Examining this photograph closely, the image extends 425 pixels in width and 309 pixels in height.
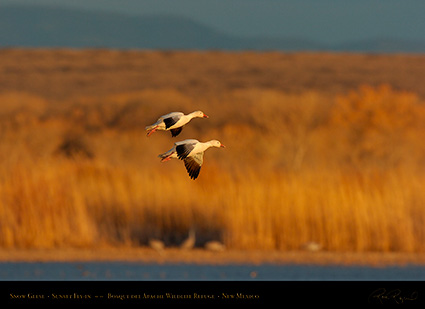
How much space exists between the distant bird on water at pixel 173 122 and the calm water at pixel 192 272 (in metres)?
12.0

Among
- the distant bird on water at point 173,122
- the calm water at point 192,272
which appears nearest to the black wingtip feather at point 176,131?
the distant bird on water at point 173,122

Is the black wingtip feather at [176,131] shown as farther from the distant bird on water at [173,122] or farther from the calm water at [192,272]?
the calm water at [192,272]

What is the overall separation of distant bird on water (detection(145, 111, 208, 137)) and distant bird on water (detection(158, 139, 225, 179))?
0.24ft

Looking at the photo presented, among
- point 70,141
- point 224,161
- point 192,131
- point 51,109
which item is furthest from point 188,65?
point 224,161

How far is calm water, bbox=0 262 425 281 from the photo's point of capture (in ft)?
55.9

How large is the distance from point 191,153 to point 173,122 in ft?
0.54

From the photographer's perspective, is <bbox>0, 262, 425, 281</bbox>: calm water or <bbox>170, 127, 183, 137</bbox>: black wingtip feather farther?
<bbox>0, 262, 425, 281</bbox>: calm water

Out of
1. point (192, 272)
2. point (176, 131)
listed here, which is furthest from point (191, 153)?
point (192, 272)

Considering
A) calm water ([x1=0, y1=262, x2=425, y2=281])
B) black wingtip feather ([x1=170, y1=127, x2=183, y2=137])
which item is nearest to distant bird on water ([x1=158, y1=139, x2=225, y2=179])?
black wingtip feather ([x1=170, y1=127, x2=183, y2=137])

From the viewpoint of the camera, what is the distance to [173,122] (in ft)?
15.8

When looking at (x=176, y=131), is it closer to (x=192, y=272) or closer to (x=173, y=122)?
(x=173, y=122)

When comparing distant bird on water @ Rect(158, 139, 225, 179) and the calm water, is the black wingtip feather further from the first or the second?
the calm water
